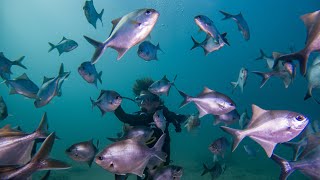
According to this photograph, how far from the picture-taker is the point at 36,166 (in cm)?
261

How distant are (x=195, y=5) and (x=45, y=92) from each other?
245 feet

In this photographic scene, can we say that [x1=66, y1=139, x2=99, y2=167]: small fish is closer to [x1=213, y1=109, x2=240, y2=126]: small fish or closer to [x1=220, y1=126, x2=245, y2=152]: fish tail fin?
[x1=220, y1=126, x2=245, y2=152]: fish tail fin

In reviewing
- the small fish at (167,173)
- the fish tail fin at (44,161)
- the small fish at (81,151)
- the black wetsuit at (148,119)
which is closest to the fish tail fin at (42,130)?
the fish tail fin at (44,161)

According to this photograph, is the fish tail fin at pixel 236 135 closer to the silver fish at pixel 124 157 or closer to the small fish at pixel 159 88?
the silver fish at pixel 124 157

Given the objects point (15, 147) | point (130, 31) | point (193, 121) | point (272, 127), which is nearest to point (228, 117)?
point (193, 121)

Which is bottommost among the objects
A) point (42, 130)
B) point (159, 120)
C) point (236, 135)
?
point (159, 120)

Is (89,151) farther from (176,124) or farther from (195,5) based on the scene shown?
(195,5)

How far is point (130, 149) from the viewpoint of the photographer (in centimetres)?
405

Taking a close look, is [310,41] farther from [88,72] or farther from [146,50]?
[88,72]

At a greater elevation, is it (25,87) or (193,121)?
(25,87)

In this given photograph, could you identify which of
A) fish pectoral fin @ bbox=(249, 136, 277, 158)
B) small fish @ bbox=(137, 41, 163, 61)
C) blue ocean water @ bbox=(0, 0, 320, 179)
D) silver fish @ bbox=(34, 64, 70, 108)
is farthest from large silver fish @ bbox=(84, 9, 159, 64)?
blue ocean water @ bbox=(0, 0, 320, 179)

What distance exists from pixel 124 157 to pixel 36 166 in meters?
1.54

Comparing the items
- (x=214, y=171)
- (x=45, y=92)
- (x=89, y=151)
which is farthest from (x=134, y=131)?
(x=214, y=171)

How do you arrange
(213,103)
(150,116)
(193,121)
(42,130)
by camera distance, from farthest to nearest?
1. (193,121)
2. (150,116)
3. (213,103)
4. (42,130)
